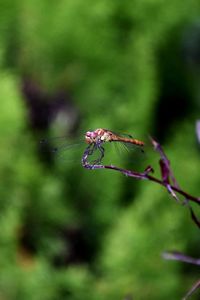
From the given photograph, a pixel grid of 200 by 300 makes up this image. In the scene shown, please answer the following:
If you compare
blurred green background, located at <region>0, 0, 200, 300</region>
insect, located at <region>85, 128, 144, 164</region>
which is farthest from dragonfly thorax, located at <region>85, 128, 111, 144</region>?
blurred green background, located at <region>0, 0, 200, 300</region>

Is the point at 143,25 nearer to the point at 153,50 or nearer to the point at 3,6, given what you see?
the point at 153,50

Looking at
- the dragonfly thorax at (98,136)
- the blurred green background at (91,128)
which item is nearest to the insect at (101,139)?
the dragonfly thorax at (98,136)

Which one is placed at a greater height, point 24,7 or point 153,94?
point 24,7

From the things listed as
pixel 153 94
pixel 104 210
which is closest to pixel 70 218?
pixel 104 210

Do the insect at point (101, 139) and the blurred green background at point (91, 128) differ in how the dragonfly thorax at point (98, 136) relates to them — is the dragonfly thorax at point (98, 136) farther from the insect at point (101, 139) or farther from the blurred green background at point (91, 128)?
the blurred green background at point (91, 128)

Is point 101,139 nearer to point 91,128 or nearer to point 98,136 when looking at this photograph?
point 98,136

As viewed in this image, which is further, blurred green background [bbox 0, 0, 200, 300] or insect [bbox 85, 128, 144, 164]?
blurred green background [bbox 0, 0, 200, 300]

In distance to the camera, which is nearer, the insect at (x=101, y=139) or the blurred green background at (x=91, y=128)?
the insect at (x=101, y=139)

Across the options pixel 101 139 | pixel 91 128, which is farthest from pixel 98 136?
pixel 91 128

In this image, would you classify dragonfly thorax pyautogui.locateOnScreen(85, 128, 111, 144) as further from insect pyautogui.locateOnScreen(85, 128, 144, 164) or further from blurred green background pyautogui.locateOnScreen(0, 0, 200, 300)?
blurred green background pyautogui.locateOnScreen(0, 0, 200, 300)
